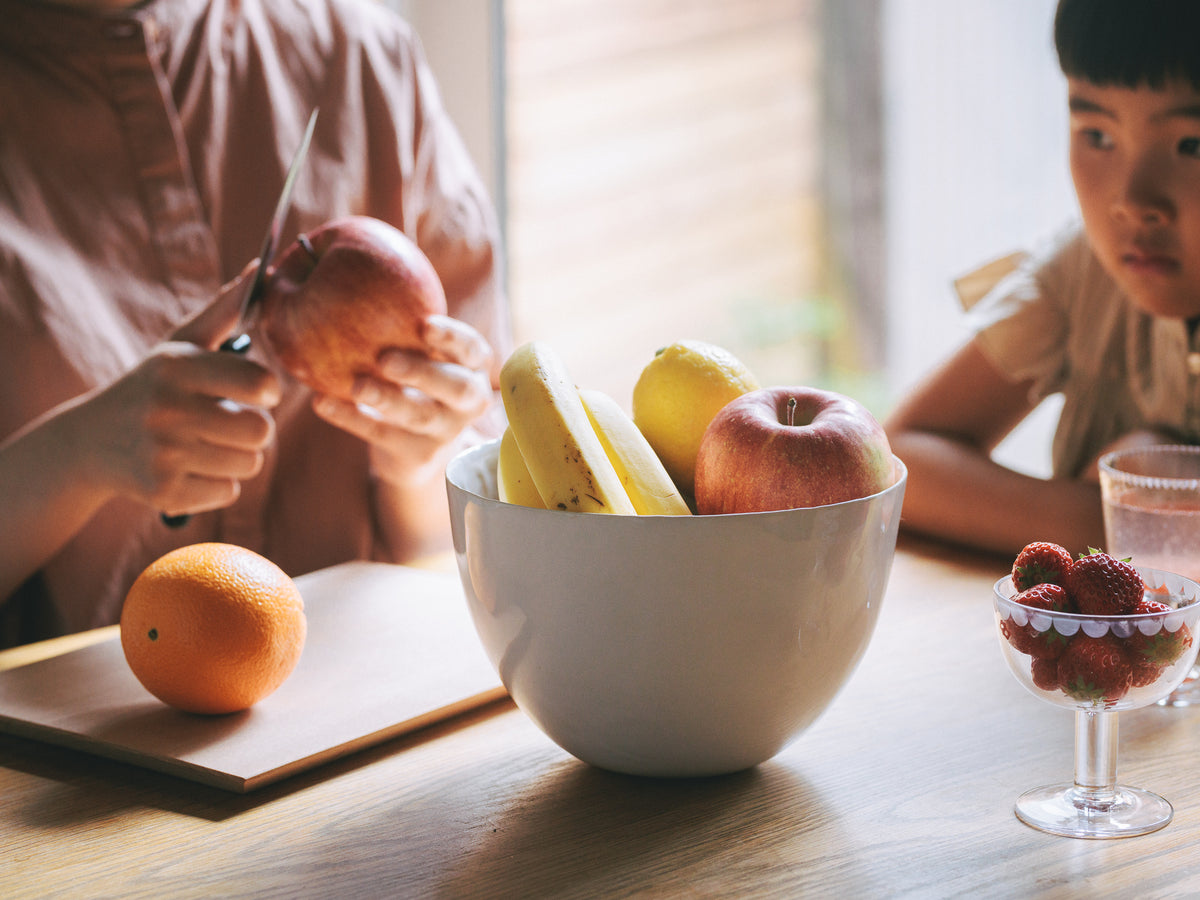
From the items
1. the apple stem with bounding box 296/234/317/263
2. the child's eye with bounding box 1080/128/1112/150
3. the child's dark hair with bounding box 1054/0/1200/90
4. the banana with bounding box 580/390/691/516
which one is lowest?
the banana with bounding box 580/390/691/516

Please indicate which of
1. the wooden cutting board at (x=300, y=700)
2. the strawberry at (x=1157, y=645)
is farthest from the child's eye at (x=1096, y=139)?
the wooden cutting board at (x=300, y=700)

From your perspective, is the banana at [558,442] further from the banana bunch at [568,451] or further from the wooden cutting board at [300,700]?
the wooden cutting board at [300,700]

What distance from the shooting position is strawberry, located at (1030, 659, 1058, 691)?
0.60 m

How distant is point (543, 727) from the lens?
0.67 m

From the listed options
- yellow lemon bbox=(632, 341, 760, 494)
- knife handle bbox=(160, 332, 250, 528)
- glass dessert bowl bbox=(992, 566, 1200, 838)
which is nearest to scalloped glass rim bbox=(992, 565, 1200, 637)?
glass dessert bowl bbox=(992, 566, 1200, 838)

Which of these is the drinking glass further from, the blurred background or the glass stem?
the blurred background

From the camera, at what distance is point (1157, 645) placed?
586 millimetres

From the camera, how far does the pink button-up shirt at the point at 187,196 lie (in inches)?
45.9

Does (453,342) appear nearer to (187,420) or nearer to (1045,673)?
(187,420)

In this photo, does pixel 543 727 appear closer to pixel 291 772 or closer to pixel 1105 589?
pixel 291 772

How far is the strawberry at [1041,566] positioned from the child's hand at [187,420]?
1.98 feet

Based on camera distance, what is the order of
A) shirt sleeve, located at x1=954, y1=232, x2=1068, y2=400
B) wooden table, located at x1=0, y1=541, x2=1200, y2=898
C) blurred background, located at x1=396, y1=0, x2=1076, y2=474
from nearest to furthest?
wooden table, located at x1=0, y1=541, x2=1200, y2=898 → shirt sleeve, located at x1=954, y1=232, x2=1068, y2=400 → blurred background, located at x1=396, y1=0, x2=1076, y2=474

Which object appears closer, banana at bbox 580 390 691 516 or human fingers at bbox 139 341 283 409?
banana at bbox 580 390 691 516

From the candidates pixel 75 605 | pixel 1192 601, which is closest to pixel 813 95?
pixel 75 605
